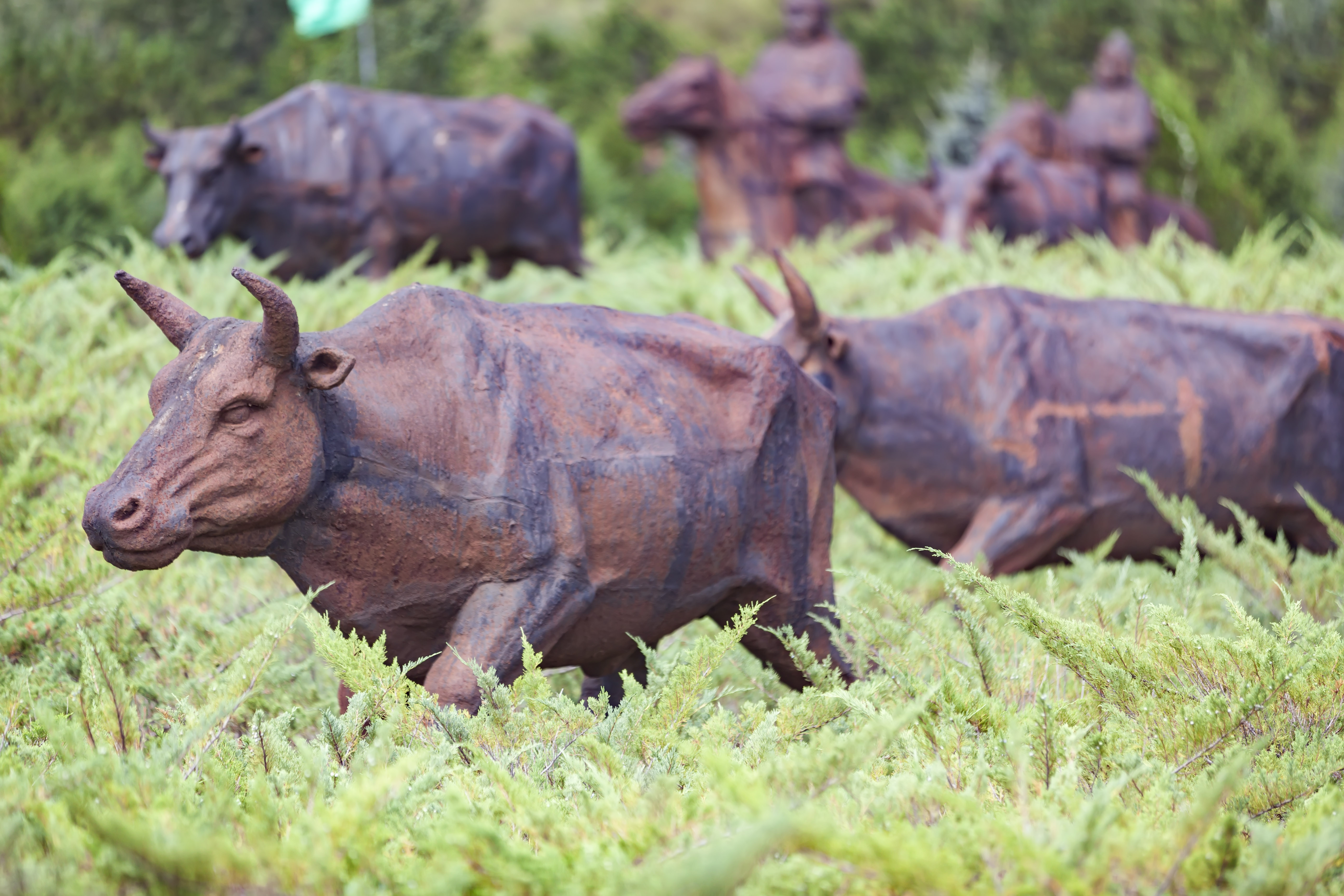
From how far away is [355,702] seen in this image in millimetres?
2797

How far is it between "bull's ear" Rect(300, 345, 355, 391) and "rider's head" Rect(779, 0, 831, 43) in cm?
1210

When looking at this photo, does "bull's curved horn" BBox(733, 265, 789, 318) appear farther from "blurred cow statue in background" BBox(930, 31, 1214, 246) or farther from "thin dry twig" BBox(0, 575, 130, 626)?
"blurred cow statue in background" BBox(930, 31, 1214, 246)

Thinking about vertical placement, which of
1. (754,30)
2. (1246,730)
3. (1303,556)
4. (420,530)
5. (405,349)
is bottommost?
(754,30)

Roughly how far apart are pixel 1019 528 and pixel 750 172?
8799 millimetres

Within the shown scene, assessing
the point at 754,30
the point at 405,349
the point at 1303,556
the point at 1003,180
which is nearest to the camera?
the point at 405,349

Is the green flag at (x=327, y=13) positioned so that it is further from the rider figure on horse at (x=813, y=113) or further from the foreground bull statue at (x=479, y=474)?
the foreground bull statue at (x=479, y=474)

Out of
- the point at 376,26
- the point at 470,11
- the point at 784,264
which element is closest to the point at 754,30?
the point at 470,11

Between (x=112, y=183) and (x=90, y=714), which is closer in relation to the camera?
(x=90, y=714)

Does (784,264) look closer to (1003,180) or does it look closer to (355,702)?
(355,702)

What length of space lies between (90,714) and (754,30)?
2933 cm

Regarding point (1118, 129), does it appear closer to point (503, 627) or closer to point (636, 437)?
point (636, 437)

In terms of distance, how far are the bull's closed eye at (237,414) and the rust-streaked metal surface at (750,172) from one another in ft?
32.4

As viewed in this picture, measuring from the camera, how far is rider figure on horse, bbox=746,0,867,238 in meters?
13.6

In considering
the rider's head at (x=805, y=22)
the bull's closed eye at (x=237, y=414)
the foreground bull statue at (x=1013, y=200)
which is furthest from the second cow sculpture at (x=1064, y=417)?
the rider's head at (x=805, y=22)
